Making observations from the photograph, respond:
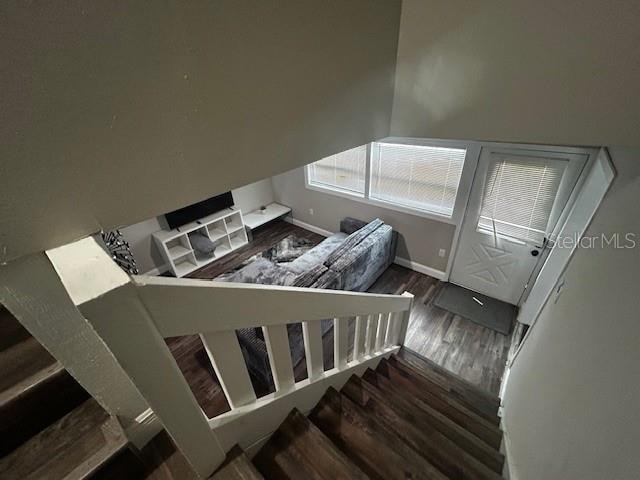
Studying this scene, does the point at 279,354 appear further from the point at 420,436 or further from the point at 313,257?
the point at 313,257

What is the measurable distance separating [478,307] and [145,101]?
3.59 meters

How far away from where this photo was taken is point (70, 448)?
33.5 inches

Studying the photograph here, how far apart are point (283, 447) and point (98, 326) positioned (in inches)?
37.6

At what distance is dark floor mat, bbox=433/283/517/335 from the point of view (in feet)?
9.46

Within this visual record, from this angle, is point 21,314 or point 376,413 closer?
point 21,314

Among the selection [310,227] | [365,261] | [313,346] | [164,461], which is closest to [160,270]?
[310,227]

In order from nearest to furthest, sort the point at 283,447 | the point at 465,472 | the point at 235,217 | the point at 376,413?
1. the point at 283,447
2. the point at 465,472
3. the point at 376,413
4. the point at 235,217

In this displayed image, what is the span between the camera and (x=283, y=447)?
103 cm

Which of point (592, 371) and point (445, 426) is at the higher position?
point (592, 371)

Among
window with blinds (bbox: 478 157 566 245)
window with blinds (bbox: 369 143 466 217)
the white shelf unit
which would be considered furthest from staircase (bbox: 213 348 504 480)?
the white shelf unit

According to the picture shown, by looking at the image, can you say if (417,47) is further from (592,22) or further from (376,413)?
(376,413)

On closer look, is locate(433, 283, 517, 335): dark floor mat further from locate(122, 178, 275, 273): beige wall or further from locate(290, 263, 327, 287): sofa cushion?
locate(122, 178, 275, 273): beige wall

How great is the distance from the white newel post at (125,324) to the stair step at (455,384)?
2.07 metres

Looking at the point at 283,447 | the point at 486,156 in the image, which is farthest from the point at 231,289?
the point at 486,156
